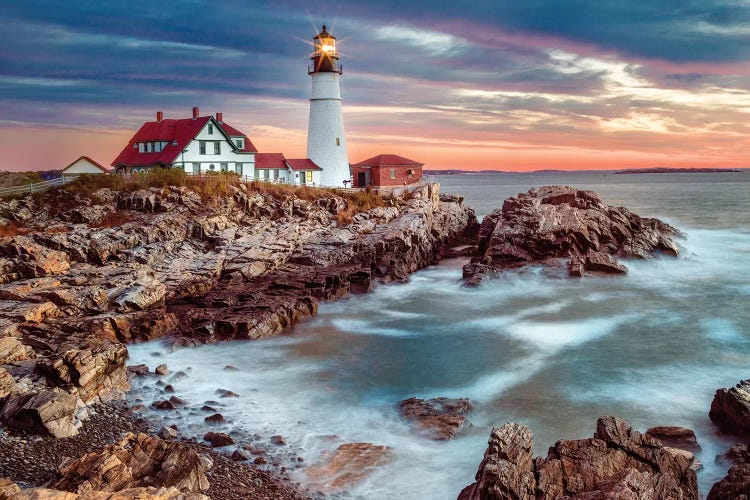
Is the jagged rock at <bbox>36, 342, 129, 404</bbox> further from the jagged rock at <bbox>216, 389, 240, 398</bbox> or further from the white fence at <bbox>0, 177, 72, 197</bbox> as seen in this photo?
the white fence at <bbox>0, 177, 72, 197</bbox>

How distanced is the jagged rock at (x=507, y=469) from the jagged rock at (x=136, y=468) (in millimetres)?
3558

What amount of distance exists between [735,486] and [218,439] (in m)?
7.24

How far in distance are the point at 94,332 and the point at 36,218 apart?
10.8m

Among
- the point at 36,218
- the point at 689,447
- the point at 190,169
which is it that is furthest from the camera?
the point at 190,169

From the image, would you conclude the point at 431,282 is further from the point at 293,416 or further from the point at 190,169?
the point at 190,169

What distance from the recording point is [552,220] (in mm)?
25547

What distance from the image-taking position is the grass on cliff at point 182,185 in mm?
23828

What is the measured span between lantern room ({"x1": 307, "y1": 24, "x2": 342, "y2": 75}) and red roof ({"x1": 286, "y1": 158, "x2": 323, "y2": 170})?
5750 mm

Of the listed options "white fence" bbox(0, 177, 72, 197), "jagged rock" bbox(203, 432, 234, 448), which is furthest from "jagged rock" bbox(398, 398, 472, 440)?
"white fence" bbox(0, 177, 72, 197)

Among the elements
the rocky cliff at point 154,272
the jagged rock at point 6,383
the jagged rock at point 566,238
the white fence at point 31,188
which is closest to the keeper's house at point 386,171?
the rocky cliff at point 154,272

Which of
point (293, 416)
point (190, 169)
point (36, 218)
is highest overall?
point (190, 169)

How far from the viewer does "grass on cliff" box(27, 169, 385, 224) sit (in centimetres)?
2383

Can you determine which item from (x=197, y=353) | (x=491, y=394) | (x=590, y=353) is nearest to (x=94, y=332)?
(x=197, y=353)

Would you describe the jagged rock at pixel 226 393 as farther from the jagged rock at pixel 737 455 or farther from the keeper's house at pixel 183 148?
the keeper's house at pixel 183 148
